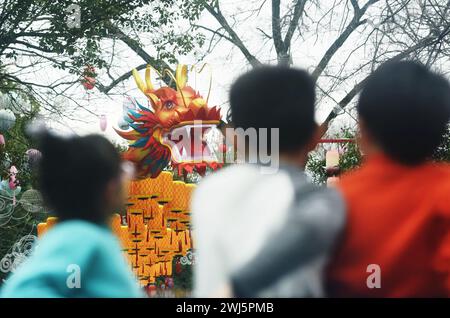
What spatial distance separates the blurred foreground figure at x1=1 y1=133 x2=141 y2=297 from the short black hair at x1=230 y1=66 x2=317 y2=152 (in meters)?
0.19

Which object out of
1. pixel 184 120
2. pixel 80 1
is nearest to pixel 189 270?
pixel 184 120

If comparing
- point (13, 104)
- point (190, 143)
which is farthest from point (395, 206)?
point (13, 104)

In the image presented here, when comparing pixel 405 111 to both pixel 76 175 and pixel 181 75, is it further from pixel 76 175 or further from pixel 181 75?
pixel 181 75

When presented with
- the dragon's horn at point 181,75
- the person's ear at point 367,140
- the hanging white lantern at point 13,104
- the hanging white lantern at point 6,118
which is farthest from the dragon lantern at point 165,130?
the person's ear at point 367,140

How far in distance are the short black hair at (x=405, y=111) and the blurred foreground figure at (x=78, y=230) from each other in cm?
36

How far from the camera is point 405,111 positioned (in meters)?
1.02

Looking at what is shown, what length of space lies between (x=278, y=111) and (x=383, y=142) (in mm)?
151

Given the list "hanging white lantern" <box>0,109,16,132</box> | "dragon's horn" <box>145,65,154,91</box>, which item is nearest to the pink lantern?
"dragon's horn" <box>145,65,154,91</box>

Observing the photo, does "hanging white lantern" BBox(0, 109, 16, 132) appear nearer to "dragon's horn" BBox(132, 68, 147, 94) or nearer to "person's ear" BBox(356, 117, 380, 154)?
"dragon's horn" BBox(132, 68, 147, 94)

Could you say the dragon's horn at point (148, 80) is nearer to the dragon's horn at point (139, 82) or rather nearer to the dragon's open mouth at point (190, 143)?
the dragon's horn at point (139, 82)

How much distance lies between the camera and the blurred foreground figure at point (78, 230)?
0.95 m

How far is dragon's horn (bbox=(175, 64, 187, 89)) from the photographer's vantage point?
3984mm

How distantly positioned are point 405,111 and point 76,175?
1.49ft

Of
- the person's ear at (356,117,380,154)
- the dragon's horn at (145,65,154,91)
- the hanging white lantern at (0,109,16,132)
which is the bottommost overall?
the person's ear at (356,117,380,154)
